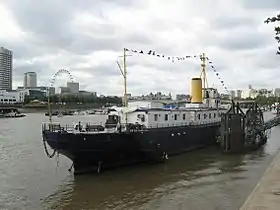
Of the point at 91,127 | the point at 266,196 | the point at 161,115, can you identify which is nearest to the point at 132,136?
the point at 91,127

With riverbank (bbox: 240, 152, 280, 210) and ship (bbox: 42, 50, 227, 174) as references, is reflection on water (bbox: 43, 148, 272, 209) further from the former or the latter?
riverbank (bbox: 240, 152, 280, 210)

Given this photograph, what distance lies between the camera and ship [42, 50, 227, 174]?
96.1 ft

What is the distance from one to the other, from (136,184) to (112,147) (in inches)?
159

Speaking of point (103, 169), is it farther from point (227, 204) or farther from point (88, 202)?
point (227, 204)

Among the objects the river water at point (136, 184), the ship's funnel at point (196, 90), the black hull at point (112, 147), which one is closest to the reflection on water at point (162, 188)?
the river water at point (136, 184)

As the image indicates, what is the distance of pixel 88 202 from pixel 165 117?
55.1 feet

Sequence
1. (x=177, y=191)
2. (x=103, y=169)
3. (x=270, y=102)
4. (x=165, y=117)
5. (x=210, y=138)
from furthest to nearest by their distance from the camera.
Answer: (x=270, y=102), (x=210, y=138), (x=165, y=117), (x=103, y=169), (x=177, y=191)

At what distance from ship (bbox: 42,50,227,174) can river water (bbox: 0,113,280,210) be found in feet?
3.19

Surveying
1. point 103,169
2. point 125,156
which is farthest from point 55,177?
point 125,156

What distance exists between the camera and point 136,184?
90.3 ft

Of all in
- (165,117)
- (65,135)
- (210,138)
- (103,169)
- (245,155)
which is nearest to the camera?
(65,135)

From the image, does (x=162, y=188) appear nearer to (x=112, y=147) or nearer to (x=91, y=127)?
(x=112, y=147)

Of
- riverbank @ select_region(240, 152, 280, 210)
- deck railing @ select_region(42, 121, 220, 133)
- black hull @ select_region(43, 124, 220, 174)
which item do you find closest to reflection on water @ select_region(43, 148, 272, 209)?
black hull @ select_region(43, 124, 220, 174)

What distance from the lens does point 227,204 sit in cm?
2231
